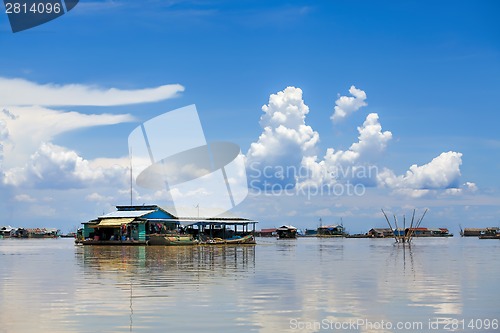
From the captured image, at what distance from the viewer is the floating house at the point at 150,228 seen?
230ft

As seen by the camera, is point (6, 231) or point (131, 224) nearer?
point (131, 224)

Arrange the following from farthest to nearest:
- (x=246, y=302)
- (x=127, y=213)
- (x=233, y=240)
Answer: (x=233, y=240) < (x=127, y=213) < (x=246, y=302)

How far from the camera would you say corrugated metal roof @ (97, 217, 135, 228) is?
231ft

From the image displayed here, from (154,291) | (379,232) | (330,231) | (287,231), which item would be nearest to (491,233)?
(379,232)

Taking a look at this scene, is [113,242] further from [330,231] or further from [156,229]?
[330,231]

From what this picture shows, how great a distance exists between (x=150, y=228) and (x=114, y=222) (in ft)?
13.3

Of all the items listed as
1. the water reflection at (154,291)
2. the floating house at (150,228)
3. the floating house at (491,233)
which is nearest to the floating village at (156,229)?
the floating house at (150,228)

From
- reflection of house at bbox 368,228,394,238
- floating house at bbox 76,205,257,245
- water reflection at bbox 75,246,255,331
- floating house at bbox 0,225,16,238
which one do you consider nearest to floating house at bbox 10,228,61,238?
floating house at bbox 0,225,16,238

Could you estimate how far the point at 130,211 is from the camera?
74.9 meters

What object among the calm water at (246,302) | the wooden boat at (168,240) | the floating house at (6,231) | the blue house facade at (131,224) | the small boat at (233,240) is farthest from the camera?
the floating house at (6,231)

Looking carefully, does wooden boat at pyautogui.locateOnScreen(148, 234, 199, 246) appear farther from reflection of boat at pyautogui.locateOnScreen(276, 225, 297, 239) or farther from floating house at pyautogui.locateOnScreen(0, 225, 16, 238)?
floating house at pyautogui.locateOnScreen(0, 225, 16, 238)

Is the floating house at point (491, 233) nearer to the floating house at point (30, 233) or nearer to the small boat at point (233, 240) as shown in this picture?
the small boat at point (233, 240)

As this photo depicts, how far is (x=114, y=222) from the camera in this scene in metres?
71.6

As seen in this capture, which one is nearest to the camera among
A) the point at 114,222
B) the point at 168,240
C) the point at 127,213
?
the point at 168,240
